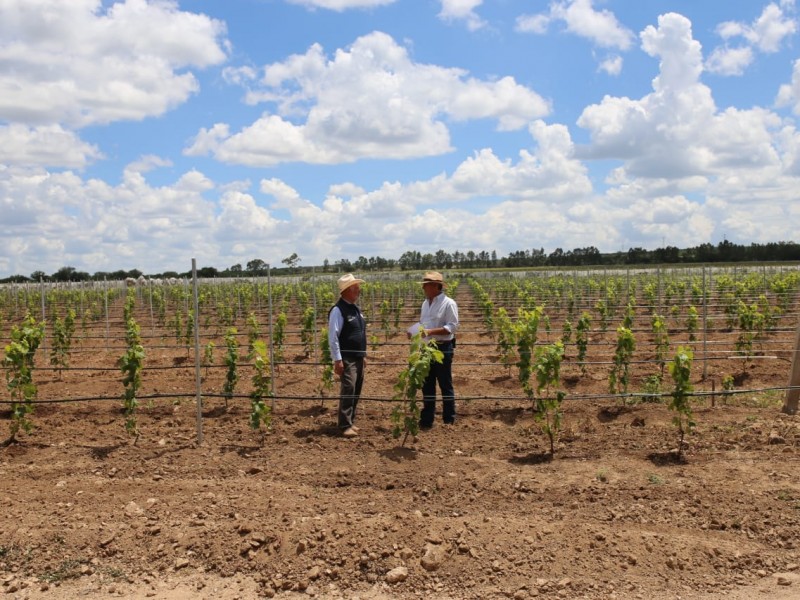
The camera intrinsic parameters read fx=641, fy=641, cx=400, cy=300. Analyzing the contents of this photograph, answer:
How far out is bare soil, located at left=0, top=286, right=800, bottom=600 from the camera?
3.80m

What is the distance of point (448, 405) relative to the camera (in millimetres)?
6766

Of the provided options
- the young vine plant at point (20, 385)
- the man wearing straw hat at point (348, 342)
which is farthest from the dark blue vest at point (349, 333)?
the young vine plant at point (20, 385)

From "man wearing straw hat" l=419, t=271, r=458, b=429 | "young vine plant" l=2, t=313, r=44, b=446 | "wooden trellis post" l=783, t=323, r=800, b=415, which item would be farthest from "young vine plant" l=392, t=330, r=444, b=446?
"wooden trellis post" l=783, t=323, r=800, b=415

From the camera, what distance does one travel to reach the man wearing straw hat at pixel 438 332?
657cm

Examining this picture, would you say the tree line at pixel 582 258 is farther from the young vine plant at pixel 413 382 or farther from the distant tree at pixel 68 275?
the young vine plant at pixel 413 382

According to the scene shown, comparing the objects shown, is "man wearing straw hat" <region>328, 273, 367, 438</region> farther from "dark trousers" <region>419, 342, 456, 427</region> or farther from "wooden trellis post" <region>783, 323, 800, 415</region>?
"wooden trellis post" <region>783, 323, 800, 415</region>

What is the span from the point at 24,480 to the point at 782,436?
21.9ft

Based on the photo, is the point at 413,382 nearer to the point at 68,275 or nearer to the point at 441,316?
the point at 441,316

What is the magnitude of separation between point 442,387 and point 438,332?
634 millimetres

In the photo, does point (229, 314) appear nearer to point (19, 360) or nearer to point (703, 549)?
point (19, 360)

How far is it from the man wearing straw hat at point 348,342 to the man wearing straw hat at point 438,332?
2.24 feet

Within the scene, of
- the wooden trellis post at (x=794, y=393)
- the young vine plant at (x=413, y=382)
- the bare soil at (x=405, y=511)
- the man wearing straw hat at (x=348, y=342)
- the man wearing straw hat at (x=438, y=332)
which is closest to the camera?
the bare soil at (x=405, y=511)

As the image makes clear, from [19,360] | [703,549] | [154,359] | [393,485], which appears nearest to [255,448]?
[393,485]

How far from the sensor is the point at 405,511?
14.8ft
